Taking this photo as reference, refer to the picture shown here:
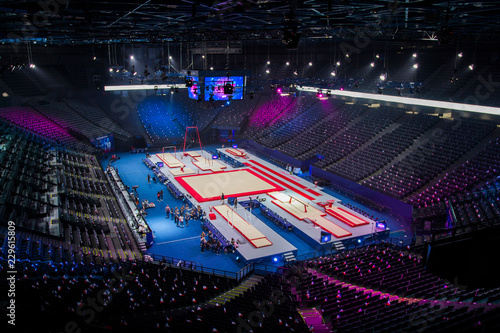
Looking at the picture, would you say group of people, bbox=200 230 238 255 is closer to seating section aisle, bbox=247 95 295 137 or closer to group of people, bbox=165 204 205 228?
group of people, bbox=165 204 205 228

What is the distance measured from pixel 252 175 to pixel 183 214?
10.1m

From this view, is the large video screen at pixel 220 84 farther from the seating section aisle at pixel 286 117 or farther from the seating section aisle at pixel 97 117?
the seating section aisle at pixel 97 117

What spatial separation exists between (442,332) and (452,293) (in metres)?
4.48

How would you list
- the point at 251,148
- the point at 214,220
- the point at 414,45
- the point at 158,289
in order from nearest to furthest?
the point at 158,289 → the point at 214,220 → the point at 414,45 → the point at 251,148

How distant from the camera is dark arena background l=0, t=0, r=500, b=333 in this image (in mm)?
11531

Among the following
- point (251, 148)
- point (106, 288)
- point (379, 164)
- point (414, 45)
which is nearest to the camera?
point (106, 288)

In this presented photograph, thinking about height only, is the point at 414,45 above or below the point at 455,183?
above

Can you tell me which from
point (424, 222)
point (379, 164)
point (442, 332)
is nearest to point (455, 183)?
point (424, 222)

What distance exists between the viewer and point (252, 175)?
3291 cm

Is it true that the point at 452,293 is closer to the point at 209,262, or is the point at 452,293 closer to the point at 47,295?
the point at 209,262

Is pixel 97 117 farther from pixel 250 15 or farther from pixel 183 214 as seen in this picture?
pixel 250 15

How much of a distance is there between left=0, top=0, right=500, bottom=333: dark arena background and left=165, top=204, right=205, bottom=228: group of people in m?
0.15

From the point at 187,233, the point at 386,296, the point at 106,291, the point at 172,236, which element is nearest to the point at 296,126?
the point at 187,233

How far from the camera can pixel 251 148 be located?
Result: 42000mm
